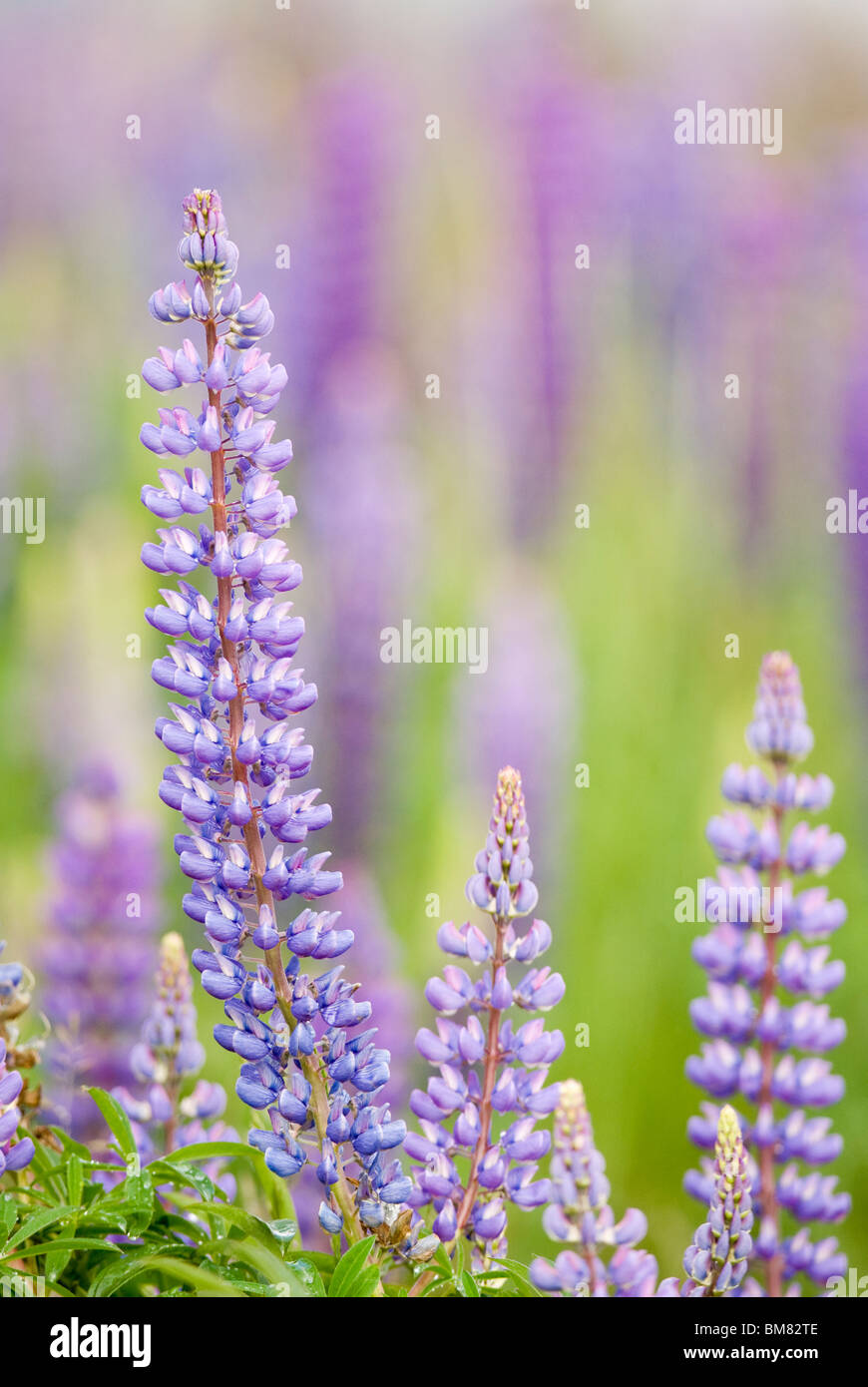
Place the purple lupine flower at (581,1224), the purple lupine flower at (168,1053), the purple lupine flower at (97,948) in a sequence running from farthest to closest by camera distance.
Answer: the purple lupine flower at (97,948)
the purple lupine flower at (168,1053)
the purple lupine flower at (581,1224)

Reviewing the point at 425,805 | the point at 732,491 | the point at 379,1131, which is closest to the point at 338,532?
the point at 425,805

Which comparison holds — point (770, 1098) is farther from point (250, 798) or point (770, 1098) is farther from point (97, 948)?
point (97, 948)

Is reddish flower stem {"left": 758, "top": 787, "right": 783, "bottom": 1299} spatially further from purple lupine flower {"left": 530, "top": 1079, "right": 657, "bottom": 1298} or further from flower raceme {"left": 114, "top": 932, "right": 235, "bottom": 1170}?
flower raceme {"left": 114, "top": 932, "right": 235, "bottom": 1170}

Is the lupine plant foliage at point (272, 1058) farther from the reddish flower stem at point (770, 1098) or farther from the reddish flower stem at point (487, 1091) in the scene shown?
the reddish flower stem at point (770, 1098)

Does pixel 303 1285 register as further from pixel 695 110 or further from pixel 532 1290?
pixel 695 110

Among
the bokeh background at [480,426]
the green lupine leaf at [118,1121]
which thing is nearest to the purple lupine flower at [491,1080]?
the green lupine leaf at [118,1121]

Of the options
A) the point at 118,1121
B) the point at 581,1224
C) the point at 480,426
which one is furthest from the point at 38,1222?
the point at 480,426
